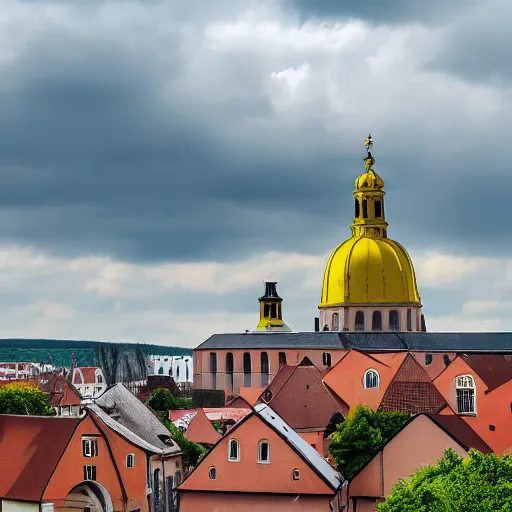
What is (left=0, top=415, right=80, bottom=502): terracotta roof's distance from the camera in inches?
1932

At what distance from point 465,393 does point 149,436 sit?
1607 centimetres

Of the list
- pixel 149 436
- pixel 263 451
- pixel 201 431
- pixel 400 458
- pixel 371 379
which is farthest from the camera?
pixel 371 379

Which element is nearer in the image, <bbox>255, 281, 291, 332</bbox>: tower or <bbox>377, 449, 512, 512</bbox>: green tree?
<bbox>377, 449, 512, 512</bbox>: green tree

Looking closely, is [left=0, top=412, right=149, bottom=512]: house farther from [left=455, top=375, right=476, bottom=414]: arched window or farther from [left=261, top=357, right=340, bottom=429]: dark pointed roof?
[left=261, top=357, right=340, bottom=429]: dark pointed roof

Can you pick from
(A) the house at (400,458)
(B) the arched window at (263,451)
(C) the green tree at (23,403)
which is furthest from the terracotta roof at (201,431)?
(A) the house at (400,458)

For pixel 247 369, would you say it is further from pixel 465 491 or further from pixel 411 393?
pixel 465 491

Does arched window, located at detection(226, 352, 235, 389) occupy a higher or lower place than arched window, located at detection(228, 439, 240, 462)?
higher

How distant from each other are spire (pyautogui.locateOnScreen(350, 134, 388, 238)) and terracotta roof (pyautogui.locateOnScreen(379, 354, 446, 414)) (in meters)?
37.0

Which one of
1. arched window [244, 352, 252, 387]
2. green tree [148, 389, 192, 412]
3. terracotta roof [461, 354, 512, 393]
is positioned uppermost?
arched window [244, 352, 252, 387]

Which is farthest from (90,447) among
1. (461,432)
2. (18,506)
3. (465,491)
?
(465,491)

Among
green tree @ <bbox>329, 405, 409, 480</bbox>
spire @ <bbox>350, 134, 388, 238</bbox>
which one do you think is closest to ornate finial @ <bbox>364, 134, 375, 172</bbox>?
spire @ <bbox>350, 134, 388, 238</bbox>

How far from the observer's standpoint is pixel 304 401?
77.1m

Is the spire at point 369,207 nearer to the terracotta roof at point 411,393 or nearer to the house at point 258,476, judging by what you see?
the terracotta roof at point 411,393

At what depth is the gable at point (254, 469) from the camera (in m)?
45.2
